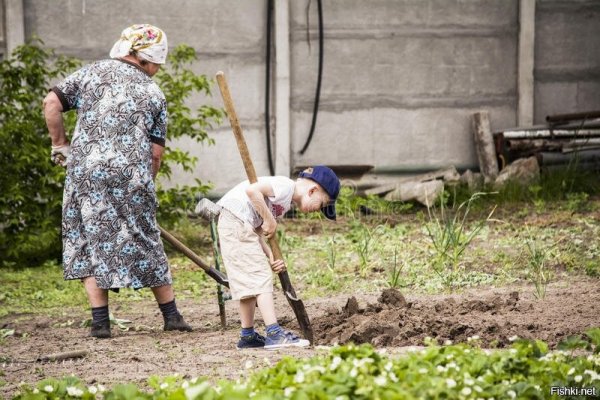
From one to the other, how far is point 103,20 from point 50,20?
55 cm

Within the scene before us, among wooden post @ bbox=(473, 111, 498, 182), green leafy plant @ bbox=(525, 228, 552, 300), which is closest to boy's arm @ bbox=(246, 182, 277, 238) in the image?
green leafy plant @ bbox=(525, 228, 552, 300)

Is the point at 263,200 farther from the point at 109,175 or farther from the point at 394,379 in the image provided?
the point at 394,379

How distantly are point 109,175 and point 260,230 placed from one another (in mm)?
1026

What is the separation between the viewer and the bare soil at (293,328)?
4715 millimetres

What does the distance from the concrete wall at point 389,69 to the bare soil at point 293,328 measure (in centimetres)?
485

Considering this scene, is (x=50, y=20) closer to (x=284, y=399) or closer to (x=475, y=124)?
(x=475, y=124)

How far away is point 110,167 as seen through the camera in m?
5.79

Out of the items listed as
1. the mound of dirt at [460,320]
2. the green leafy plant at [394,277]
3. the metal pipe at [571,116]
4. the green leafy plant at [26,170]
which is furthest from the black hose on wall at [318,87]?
the mound of dirt at [460,320]

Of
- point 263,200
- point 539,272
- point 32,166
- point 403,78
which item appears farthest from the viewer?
point 403,78

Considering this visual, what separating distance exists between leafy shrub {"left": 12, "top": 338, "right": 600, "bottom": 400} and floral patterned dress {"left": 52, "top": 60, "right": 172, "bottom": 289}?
2153 millimetres

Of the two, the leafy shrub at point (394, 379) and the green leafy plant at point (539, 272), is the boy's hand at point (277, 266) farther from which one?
the green leafy plant at point (539, 272)

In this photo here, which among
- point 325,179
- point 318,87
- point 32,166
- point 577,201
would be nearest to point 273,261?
point 325,179

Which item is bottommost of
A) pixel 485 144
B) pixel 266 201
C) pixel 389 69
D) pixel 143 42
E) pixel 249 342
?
pixel 249 342

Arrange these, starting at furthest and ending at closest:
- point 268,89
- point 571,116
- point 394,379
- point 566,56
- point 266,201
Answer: point 566,56 < point 571,116 < point 268,89 < point 266,201 < point 394,379
